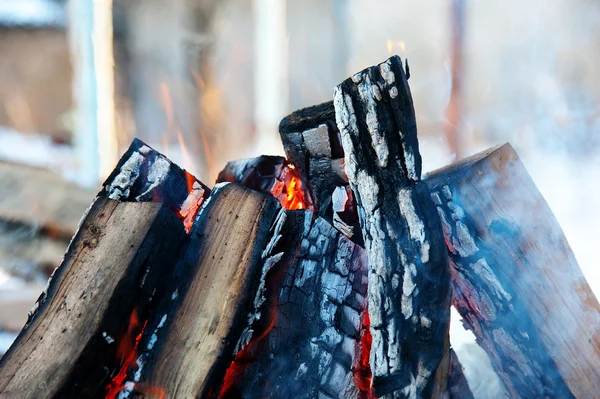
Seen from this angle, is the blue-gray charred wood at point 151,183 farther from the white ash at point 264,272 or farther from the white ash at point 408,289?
the white ash at point 408,289

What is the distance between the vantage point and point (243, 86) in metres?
3.30

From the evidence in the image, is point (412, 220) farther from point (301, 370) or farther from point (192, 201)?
point (192, 201)

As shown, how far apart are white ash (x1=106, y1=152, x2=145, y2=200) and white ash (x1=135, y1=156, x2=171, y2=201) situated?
31 mm

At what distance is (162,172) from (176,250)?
0.24 m

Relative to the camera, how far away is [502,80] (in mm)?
2744

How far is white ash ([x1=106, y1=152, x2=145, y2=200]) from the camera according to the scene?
117cm

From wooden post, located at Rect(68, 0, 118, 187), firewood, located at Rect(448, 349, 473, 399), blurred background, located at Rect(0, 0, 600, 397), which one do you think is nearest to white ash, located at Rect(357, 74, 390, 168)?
firewood, located at Rect(448, 349, 473, 399)

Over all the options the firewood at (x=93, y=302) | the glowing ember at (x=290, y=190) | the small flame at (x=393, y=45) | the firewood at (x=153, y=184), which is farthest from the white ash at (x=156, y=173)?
the small flame at (x=393, y=45)

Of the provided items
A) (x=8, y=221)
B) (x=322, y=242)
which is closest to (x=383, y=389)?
(x=322, y=242)

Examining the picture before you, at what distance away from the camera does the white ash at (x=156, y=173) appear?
1.20 meters

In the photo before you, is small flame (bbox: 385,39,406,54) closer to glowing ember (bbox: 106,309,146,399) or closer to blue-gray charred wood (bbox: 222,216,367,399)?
blue-gray charred wood (bbox: 222,216,367,399)

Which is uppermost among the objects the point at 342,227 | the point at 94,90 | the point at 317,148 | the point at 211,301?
the point at 94,90

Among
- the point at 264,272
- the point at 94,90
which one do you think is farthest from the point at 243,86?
the point at 264,272

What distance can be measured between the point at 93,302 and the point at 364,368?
0.62m
